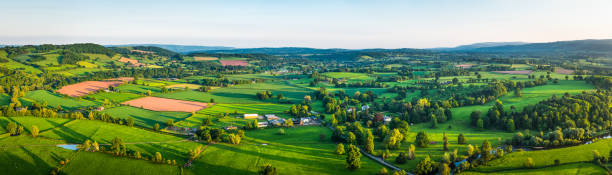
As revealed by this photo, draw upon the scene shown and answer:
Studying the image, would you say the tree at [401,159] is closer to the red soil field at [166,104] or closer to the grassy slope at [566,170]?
the grassy slope at [566,170]

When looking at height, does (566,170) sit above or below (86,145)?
below

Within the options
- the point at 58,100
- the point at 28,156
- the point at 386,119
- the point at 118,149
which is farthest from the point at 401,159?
the point at 58,100

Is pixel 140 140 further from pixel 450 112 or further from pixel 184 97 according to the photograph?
pixel 450 112

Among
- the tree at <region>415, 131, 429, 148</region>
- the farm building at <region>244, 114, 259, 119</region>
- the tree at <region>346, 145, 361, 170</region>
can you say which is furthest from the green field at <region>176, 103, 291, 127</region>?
the tree at <region>415, 131, 429, 148</region>

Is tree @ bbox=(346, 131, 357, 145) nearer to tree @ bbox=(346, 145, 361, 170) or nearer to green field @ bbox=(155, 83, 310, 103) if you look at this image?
tree @ bbox=(346, 145, 361, 170)

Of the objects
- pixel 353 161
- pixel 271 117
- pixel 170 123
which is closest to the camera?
pixel 353 161

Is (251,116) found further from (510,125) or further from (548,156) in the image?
(548,156)
